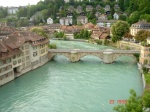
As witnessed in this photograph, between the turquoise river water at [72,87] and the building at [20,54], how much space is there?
1.27 meters

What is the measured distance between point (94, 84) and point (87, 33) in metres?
59.7

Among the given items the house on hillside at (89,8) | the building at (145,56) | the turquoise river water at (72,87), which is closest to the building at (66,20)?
the house on hillside at (89,8)

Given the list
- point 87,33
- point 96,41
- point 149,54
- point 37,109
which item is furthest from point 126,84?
point 87,33

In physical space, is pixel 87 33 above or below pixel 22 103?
above

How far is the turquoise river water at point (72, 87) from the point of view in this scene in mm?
31766

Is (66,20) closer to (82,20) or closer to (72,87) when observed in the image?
(82,20)

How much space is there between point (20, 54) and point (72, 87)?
472 inches

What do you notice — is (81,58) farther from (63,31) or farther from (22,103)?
(63,31)

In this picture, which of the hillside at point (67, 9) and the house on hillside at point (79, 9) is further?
the house on hillside at point (79, 9)

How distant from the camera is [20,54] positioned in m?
45.0

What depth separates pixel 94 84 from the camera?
40.0 metres

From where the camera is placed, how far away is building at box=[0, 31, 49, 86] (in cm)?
3972

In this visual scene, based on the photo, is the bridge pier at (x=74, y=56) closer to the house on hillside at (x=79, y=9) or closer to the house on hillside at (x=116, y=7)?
the house on hillside at (x=116, y=7)

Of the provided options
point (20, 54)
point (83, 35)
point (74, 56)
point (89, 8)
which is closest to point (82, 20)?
point (89, 8)
